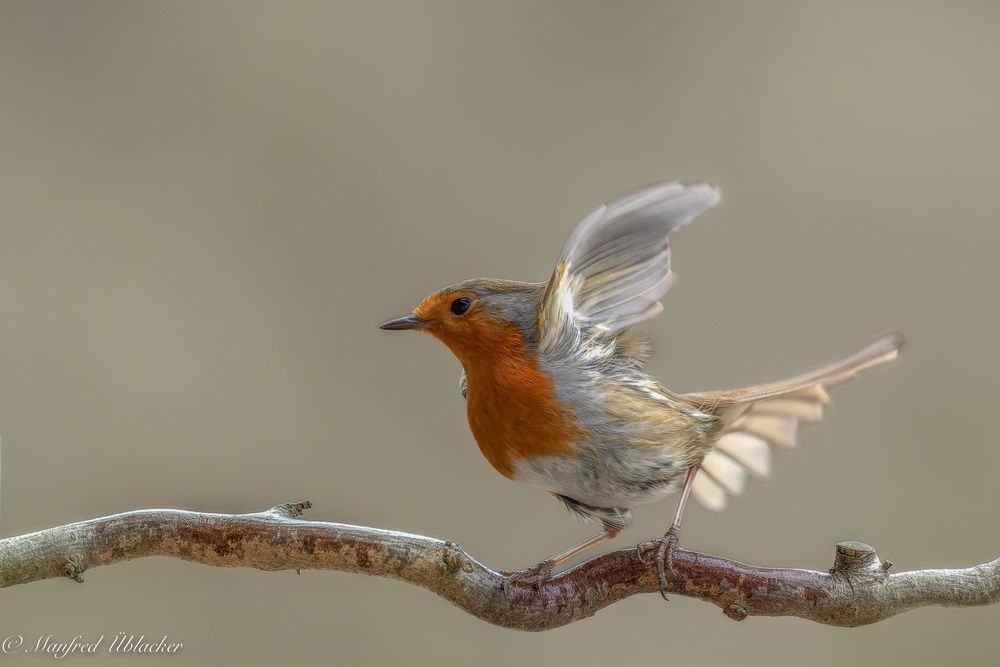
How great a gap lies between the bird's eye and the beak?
4cm

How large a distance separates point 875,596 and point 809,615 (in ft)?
0.30

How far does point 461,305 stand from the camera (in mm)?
1327

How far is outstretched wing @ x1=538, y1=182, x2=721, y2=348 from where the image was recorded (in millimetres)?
1157

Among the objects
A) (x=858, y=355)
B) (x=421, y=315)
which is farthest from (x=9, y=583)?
(x=858, y=355)

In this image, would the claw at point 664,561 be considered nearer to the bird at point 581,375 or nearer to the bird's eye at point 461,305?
the bird at point 581,375

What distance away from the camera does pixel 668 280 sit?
4.33 feet

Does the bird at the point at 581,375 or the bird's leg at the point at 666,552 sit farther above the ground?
the bird at the point at 581,375

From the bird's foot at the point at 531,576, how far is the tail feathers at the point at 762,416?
34cm

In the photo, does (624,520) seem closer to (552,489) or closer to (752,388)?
(552,489)

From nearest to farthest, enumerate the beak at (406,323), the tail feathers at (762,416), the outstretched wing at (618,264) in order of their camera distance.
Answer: the outstretched wing at (618,264) < the beak at (406,323) < the tail feathers at (762,416)

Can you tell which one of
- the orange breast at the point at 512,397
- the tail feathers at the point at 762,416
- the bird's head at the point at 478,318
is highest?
the bird's head at the point at 478,318

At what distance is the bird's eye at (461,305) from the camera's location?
1.32 meters

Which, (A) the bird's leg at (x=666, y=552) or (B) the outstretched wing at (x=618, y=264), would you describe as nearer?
(B) the outstretched wing at (x=618, y=264)

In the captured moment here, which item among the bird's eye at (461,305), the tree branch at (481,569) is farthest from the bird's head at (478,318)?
the tree branch at (481,569)
